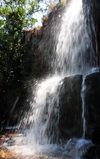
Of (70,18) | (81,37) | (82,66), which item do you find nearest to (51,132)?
(82,66)

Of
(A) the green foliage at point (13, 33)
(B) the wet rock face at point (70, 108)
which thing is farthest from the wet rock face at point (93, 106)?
(A) the green foliage at point (13, 33)

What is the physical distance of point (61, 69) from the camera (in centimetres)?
1018

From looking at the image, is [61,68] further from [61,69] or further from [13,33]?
[13,33]

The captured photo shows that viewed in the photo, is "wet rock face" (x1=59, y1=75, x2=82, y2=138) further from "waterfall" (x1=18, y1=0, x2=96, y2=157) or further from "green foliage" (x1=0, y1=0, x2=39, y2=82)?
"green foliage" (x1=0, y1=0, x2=39, y2=82)

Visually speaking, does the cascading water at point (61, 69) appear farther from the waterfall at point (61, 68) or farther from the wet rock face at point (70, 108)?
the wet rock face at point (70, 108)

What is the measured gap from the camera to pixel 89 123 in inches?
167

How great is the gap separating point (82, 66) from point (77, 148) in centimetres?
547

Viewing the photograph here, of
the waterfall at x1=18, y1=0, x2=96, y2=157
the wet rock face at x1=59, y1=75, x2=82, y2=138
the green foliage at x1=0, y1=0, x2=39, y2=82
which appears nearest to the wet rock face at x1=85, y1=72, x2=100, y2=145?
the waterfall at x1=18, y1=0, x2=96, y2=157

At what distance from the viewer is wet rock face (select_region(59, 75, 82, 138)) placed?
4784mm

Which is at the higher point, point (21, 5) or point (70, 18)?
point (21, 5)

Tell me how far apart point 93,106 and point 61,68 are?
6071mm

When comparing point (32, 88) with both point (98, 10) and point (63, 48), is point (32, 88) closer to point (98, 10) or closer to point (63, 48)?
point (63, 48)

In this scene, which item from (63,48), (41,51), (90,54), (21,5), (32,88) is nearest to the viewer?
(90,54)

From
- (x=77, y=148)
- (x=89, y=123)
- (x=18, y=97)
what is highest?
(x=18, y=97)
